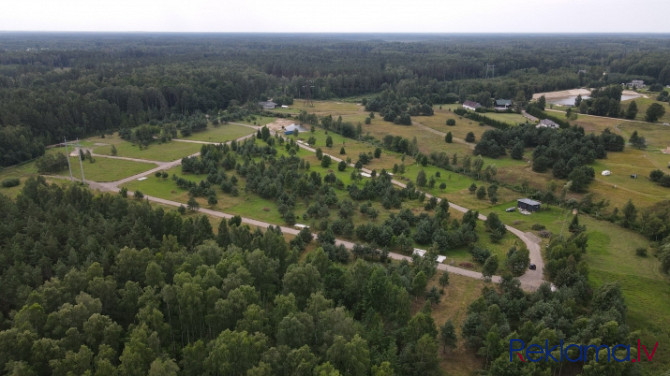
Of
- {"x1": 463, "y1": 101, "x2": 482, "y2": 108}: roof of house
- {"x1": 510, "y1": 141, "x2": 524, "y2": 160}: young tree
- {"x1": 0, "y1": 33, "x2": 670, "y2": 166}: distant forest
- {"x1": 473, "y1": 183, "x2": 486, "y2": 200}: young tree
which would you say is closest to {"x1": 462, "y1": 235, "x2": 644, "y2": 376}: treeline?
{"x1": 473, "y1": 183, "x2": 486, "y2": 200}: young tree

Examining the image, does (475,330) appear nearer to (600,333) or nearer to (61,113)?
(600,333)

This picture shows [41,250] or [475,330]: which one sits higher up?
[41,250]

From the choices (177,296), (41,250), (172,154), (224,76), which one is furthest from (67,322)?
(224,76)

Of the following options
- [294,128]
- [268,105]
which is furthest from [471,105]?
[268,105]

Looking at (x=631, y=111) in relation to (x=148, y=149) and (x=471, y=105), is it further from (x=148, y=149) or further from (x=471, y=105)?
(x=148, y=149)

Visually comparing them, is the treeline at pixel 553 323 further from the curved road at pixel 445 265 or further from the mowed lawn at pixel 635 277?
the mowed lawn at pixel 635 277

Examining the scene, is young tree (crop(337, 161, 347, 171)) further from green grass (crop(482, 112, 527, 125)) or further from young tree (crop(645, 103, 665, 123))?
young tree (crop(645, 103, 665, 123))

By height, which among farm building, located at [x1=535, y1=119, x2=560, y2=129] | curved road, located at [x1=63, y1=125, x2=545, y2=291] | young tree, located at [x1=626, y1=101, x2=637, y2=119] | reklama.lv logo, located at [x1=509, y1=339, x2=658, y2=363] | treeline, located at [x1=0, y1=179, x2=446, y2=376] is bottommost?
curved road, located at [x1=63, y1=125, x2=545, y2=291]
